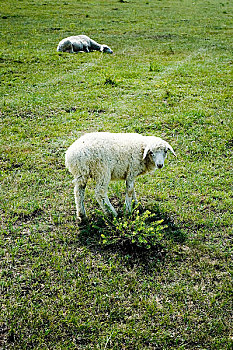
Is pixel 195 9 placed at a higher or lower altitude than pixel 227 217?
higher

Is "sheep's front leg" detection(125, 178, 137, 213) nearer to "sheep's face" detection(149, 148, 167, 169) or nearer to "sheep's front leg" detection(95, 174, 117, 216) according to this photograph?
"sheep's front leg" detection(95, 174, 117, 216)

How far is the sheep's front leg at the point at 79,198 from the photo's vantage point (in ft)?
18.3

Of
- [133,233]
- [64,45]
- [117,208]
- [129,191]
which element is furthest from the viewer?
[64,45]

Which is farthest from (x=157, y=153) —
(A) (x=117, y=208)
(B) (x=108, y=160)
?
(A) (x=117, y=208)

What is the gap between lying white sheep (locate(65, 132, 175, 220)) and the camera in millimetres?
5340

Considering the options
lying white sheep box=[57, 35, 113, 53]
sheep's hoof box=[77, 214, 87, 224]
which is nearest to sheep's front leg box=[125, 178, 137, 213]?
sheep's hoof box=[77, 214, 87, 224]

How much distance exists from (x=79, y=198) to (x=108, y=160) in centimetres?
84

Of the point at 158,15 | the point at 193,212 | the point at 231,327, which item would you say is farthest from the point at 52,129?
the point at 158,15

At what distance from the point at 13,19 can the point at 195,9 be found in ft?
58.2

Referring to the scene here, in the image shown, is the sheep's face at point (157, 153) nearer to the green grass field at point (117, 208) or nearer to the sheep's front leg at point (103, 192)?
the sheep's front leg at point (103, 192)

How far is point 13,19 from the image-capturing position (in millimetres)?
22969

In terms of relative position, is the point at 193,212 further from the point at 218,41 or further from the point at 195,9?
the point at 195,9

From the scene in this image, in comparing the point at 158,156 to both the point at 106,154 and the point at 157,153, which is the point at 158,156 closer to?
the point at 157,153

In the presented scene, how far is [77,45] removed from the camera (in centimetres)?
1689
